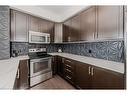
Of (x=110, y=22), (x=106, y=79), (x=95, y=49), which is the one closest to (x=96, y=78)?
(x=106, y=79)

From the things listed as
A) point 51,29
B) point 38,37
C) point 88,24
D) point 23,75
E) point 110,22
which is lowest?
point 23,75

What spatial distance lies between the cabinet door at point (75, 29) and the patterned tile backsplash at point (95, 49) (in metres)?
0.32

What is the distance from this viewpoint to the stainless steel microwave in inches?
106

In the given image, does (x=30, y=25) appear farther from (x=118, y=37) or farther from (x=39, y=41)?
(x=118, y=37)

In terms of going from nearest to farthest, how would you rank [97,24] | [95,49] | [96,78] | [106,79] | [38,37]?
[106,79] < [96,78] < [97,24] < [95,49] < [38,37]

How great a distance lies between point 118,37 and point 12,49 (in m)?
2.54

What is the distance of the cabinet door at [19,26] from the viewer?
89.1 inches

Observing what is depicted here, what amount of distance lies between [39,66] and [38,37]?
96 centimetres

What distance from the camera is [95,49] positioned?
2.22m

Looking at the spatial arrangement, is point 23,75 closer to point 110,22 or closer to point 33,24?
point 33,24

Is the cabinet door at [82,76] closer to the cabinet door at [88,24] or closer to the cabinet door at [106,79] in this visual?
the cabinet door at [106,79]

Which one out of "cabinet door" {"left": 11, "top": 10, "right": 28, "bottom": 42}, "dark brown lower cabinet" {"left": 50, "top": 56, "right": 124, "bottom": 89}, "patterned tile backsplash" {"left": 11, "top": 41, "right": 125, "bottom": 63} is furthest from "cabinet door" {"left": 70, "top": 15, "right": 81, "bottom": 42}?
"cabinet door" {"left": 11, "top": 10, "right": 28, "bottom": 42}

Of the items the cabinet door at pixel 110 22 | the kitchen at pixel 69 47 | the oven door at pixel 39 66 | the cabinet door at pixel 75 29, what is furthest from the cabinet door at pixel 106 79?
the oven door at pixel 39 66
